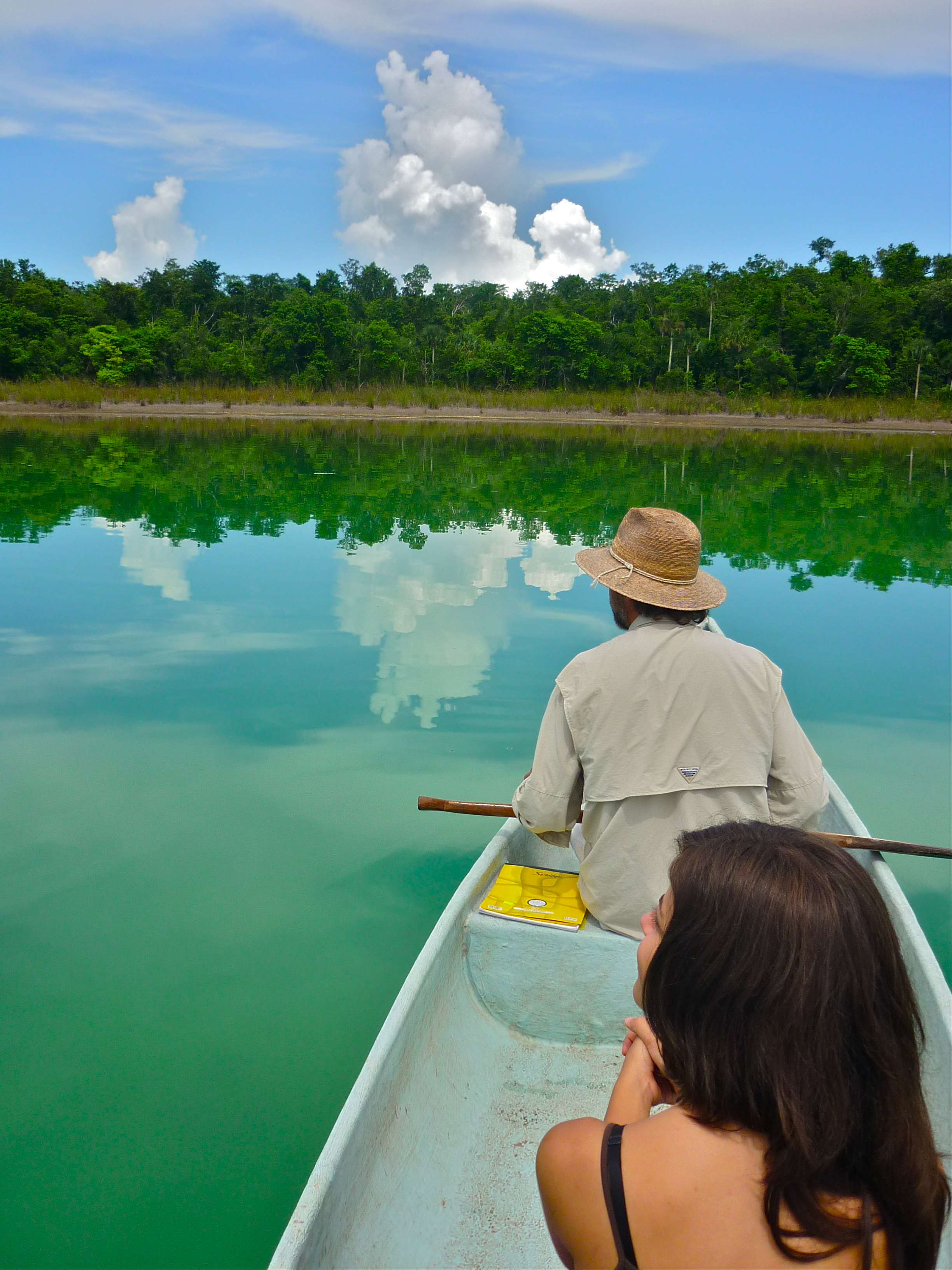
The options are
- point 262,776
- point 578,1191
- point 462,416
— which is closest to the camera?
point 578,1191

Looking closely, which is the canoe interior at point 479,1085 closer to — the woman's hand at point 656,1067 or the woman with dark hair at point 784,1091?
the woman's hand at point 656,1067

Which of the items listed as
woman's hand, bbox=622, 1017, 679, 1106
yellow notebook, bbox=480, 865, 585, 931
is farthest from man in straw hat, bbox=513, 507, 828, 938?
woman's hand, bbox=622, 1017, 679, 1106

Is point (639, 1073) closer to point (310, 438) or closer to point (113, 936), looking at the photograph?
point (113, 936)

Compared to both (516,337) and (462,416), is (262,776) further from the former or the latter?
(516,337)

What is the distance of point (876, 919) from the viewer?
3.16 ft

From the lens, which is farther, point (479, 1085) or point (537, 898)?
point (537, 898)

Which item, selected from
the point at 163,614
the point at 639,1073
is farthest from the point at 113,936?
the point at 163,614

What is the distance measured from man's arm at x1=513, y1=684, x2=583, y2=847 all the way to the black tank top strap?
1.18m

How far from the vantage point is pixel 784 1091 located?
940 mm

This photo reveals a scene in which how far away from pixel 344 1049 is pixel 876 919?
7.19 feet

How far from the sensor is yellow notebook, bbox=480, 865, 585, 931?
2.42 meters

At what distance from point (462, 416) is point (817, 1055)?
4192cm

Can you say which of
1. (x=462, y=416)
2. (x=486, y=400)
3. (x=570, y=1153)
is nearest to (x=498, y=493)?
(x=570, y=1153)

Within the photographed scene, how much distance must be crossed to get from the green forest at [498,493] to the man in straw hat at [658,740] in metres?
7.57
